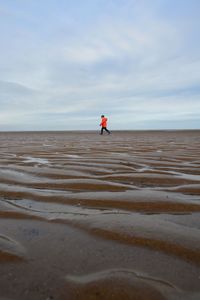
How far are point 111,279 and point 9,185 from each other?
6.56 feet

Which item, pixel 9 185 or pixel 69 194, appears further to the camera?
pixel 9 185

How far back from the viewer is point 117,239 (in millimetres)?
1603

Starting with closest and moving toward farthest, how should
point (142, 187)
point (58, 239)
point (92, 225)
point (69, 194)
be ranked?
point (58, 239), point (92, 225), point (69, 194), point (142, 187)

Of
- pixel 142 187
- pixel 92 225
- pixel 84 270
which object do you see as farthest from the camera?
pixel 142 187

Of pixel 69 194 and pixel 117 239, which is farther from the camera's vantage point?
pixel 69 194

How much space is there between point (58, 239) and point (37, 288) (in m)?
0.46

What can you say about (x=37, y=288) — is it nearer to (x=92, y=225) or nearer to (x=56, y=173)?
(x=92, y=225)

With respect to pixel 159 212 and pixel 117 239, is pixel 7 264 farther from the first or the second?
pixel 159 212

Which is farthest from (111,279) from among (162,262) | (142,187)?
(142,187)

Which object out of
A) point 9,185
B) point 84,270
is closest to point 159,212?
point 84,270

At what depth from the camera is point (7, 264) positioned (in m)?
1.32

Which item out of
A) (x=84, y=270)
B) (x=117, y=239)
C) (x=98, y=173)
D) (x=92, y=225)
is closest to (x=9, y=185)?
(x=98, y=173)

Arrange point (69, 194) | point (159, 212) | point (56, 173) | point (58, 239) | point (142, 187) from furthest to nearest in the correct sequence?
point (56, 173), point (142, 187), point (69, 194), point (159, 212), point (58, 239)

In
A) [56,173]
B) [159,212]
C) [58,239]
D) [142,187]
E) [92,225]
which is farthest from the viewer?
[56,173]
